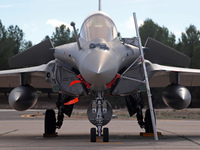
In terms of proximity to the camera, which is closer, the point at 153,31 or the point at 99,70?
the point at 99,70

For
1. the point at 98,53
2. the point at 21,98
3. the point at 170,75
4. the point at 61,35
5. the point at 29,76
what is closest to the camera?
the point at 98,53

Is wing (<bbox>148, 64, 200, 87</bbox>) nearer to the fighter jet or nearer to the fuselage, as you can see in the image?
the fighter jet

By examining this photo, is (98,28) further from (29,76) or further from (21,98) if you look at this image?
(29,76)

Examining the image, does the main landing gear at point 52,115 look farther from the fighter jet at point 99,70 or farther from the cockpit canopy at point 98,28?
the cockpit canopy at point 98,28

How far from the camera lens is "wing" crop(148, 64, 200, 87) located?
10.9 metres

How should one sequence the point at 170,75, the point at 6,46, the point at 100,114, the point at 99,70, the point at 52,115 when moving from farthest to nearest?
the point at 6,46 → the point at 52,115 → the point at 170,75 → the point at 100,114 → the point at 99,70

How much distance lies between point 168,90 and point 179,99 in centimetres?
61

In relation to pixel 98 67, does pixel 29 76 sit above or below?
below

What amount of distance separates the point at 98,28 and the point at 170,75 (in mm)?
3919

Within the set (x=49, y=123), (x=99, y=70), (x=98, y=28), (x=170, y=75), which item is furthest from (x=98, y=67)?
(x=49, y=123)

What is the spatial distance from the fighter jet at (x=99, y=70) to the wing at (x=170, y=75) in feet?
0.12

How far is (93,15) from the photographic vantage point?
31.7 feet

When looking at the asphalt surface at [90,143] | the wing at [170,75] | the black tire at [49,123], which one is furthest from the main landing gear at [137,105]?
the black tire at [49,123]

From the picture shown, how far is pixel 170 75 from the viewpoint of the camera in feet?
40.2
